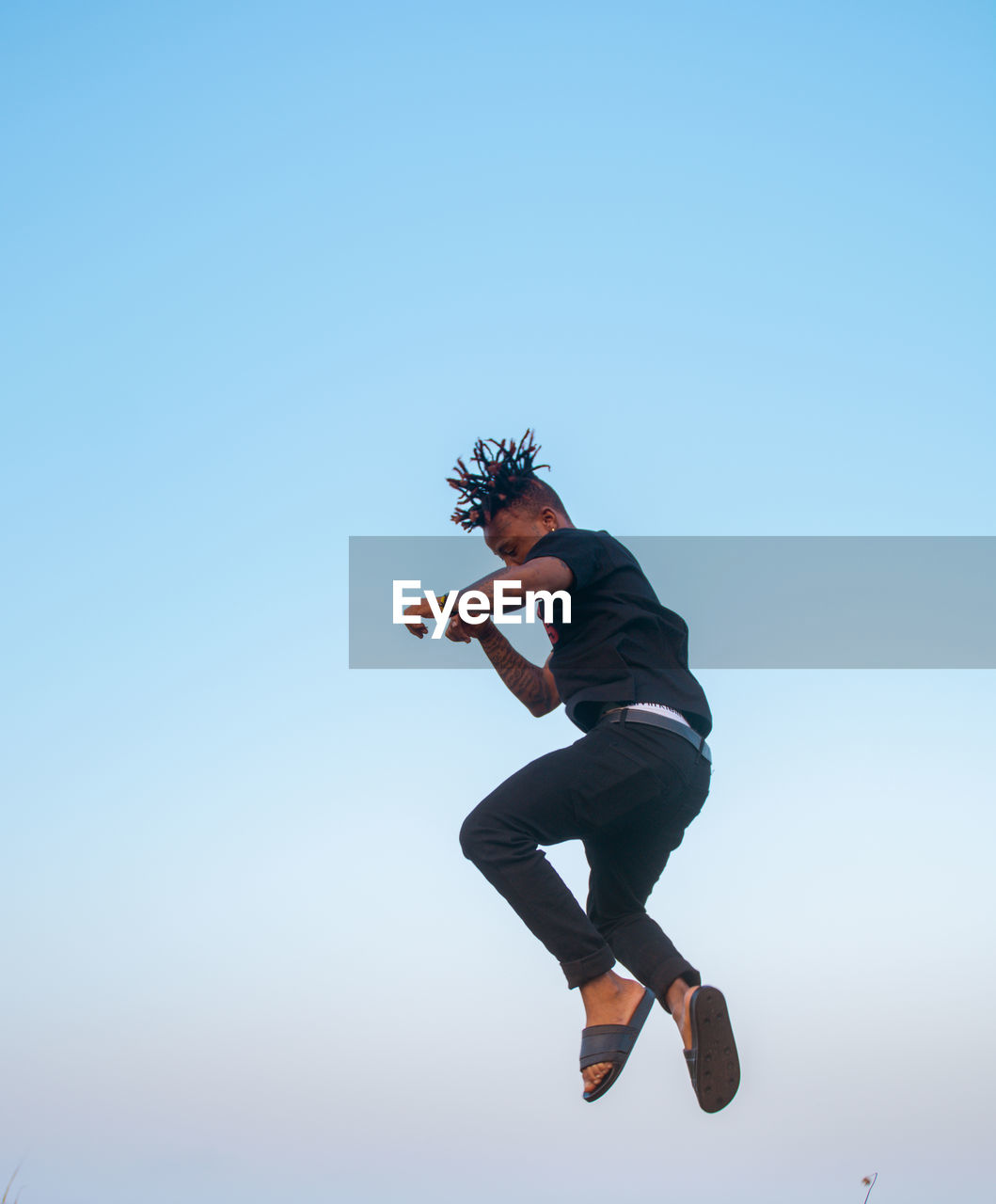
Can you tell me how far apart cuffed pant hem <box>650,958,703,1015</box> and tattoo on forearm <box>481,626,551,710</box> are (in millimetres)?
1372

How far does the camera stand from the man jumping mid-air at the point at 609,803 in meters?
4.54

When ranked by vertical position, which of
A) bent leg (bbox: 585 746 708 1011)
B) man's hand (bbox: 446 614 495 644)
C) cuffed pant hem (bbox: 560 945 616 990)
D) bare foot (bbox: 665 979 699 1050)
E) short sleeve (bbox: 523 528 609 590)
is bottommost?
bare foot (bbox: 665 979 699 1050)

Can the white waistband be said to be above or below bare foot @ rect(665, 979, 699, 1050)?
above

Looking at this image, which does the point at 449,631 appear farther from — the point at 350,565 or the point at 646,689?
the point at 350,565

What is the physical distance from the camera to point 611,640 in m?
4.85

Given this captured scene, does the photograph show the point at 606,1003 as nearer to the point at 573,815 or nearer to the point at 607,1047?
the point at 607,1047

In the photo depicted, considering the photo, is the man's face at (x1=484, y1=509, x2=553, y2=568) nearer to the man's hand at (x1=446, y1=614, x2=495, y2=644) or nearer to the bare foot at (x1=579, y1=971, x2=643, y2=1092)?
the man's hand at (x1=446, y1=614, x2=495, y2=644)

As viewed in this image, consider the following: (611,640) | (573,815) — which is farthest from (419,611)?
(573,815)

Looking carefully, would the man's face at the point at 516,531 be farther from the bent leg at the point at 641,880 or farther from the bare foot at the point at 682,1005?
the bare foot at the point at 682,1005

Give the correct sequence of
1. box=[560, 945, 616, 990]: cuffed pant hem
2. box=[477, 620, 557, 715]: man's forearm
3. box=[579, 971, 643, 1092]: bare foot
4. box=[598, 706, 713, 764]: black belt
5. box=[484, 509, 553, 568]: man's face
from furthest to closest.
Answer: box=[477, 620, 557, 715]: man's forearm → box=[484, 509, 553, 568]: man's face → box=[598, 706, 713, 764]: black belt → box=[560, 945, 616, 990]: cuffed pant hem → box=[579, 971, 643, 1092]: bare foot

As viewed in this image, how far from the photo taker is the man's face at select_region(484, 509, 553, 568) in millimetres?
5258

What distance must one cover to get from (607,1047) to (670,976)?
415 millimetres

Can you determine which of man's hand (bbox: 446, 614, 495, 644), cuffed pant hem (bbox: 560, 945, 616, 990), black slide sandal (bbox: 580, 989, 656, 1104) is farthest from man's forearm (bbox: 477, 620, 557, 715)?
black slide sandal (bbox: 580, 989, 656, 1104)

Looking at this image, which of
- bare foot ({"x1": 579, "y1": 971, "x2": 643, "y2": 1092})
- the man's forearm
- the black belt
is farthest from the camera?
the man's forearm
